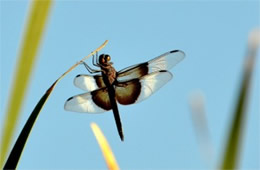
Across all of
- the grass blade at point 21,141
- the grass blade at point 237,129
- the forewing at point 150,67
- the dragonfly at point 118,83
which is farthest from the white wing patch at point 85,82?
the grass blade at point 237,129

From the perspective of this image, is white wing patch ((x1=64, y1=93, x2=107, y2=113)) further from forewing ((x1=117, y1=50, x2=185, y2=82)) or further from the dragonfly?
forewing ((x1=117, y1=50, x2=185, y2=82))

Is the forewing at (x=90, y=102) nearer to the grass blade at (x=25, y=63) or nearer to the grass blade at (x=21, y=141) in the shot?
the grass blade at (x=21, y=141)

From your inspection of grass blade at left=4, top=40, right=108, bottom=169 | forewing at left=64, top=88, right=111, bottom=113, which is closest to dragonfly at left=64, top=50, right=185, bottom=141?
forewing at left=64, top=88, right=111, bottom=113

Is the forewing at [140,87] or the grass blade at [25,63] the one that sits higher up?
the grass blade at [25,63]

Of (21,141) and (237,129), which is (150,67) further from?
(237,129)

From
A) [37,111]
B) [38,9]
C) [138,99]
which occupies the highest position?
[38,9]

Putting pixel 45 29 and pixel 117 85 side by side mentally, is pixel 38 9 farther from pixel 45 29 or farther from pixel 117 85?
pixel 117 85

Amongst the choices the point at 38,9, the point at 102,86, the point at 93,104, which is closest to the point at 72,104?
the point at 93,104
